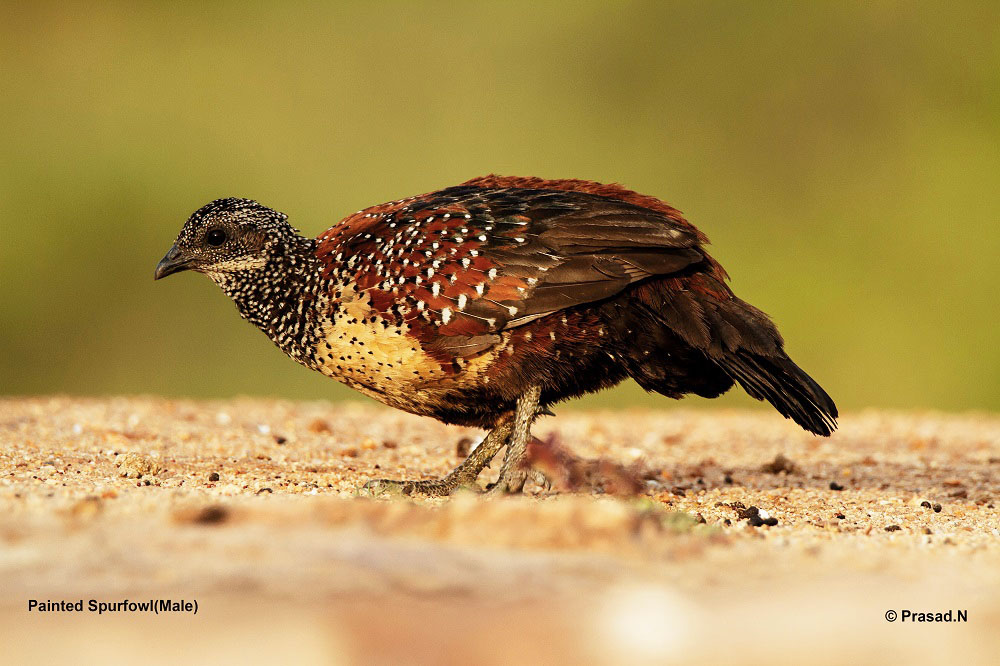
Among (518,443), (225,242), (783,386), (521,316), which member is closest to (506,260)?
(521,316)

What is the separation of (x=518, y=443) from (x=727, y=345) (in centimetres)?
104

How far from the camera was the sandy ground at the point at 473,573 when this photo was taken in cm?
302

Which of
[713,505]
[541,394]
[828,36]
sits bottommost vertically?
[713,505]

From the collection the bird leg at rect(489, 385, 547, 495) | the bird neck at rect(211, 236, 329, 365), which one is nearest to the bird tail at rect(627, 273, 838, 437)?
the bird leg at rect(489, 385, 547, 495)

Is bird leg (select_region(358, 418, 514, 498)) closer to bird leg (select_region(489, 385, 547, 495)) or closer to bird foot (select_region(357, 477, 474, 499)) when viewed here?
bird foot (select_region(357, 477, 474, 499))

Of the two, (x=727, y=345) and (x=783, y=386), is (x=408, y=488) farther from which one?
(x=783, y=386)

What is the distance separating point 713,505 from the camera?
544 cm

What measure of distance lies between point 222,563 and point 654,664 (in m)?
1.24

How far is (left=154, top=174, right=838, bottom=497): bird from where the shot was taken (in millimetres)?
5293

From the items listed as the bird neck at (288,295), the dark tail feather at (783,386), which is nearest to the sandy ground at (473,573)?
the dark tail feather at (783,386)

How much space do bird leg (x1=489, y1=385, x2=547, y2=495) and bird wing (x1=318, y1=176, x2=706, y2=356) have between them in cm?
34

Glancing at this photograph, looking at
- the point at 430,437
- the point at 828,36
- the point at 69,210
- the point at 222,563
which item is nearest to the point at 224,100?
the point at 69,210

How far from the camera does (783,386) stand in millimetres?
5355

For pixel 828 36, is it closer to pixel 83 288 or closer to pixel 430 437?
pixel 83 288
